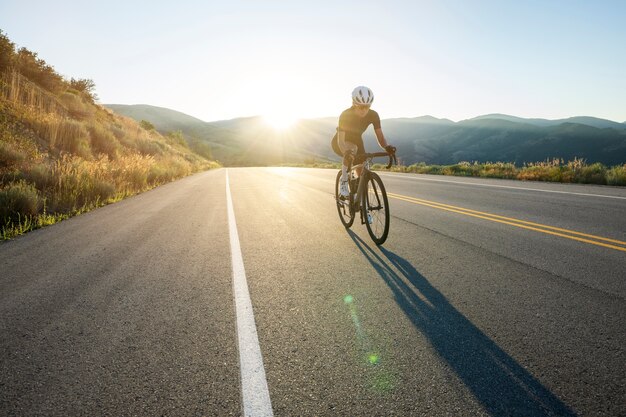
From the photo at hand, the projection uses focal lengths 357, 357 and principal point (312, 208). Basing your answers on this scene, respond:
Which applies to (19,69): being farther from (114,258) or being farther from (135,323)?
(135,323)

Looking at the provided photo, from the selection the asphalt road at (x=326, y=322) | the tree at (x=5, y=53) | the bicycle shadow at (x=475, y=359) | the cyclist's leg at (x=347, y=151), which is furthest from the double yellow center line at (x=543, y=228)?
the tree at (x=5, y=53)

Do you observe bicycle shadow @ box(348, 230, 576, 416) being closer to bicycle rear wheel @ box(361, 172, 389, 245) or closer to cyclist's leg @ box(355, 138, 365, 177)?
bicycle rear wheel @ box(361, 172, 389, 245)

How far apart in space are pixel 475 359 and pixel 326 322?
3.62 ft

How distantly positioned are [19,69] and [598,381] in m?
24.5

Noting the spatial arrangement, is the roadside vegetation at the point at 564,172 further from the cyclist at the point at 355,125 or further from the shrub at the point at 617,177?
the cyclist at the point at 355,125

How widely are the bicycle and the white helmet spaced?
89 cm

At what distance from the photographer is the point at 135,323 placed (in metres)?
2.92

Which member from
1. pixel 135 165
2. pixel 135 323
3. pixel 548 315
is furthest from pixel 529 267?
pixel 135 165

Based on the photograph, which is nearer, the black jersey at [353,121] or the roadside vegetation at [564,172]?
the black jersey at [353,121]

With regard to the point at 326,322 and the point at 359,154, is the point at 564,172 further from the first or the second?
the point at 326,322

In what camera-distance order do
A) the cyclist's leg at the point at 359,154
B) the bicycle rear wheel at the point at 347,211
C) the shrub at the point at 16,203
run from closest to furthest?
the cyclist's leg at the point at 359,154 → the bicycle rear wheel at the point at 347,211 → the shrub at the point at 16,203

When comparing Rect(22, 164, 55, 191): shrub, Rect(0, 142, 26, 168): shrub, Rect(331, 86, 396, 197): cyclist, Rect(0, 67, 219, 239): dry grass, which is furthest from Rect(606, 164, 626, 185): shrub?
Rect(0, 142, 26, 168): shrub

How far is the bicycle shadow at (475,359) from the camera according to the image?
1.92 meters

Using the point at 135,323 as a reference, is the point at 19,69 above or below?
above
